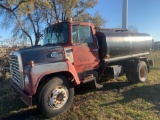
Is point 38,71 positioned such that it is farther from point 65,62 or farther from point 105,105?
point 105,105

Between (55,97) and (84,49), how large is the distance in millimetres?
1893

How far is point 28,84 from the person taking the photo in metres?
4.75

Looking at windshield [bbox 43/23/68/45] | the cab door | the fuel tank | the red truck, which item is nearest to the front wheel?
the red truck

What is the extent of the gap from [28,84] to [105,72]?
11.7ft

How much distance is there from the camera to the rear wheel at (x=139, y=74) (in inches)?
324

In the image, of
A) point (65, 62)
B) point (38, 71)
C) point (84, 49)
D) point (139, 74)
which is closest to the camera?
point (38, 71)

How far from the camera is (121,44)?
7.34m

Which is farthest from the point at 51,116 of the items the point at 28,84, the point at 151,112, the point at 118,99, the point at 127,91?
the point at 127,91

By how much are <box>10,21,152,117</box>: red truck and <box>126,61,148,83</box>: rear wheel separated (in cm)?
6

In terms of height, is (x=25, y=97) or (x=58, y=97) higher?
(x=25, y=97)

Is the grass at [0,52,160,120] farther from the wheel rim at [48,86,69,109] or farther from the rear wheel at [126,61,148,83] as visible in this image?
the rear wheel at [126,61,148,83]

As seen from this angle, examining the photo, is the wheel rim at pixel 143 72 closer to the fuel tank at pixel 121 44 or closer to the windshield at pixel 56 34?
the fuel tank at pixel 121 44

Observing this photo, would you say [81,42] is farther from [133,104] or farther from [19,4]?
[19,4]

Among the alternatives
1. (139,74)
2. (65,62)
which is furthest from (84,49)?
(139,74)
